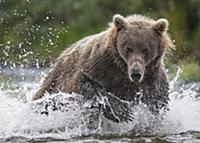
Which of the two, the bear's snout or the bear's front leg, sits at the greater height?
the bear's snout

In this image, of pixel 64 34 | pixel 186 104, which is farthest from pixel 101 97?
pixel 64 34

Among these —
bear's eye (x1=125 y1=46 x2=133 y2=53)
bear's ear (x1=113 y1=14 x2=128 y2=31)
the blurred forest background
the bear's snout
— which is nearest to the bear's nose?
the bear's snout

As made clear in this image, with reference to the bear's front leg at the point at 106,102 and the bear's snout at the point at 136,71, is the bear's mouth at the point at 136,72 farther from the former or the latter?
the bear's front leg at the point at 106,102

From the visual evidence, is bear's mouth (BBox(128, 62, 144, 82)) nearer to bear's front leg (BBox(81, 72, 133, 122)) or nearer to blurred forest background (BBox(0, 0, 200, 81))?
bear's front leg (BBox(81, 72, 133, 122))

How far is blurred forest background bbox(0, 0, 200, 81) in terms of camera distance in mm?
17516

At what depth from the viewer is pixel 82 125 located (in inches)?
346

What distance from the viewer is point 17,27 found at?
67.4 feet

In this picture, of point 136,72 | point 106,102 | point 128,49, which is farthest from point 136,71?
point 106,102

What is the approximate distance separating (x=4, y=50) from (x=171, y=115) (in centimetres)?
994

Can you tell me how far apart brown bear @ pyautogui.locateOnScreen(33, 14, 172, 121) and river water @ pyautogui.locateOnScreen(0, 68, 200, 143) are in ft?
0.50

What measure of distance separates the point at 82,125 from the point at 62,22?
41.2ft

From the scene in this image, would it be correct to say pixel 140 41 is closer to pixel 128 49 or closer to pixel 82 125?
pixel 128 49

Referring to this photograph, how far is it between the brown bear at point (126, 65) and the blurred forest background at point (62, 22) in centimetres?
713

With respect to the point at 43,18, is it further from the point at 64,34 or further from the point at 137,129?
the point at 137,129
